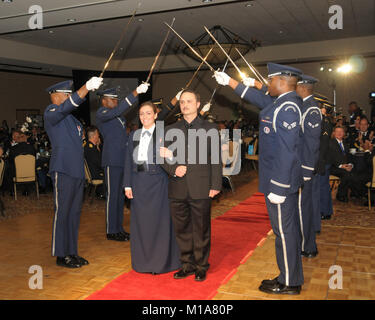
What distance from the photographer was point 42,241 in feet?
15.6

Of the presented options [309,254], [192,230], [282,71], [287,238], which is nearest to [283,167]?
[287,238]

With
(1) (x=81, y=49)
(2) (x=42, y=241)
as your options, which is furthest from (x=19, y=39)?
(2) (x=42, y=241)

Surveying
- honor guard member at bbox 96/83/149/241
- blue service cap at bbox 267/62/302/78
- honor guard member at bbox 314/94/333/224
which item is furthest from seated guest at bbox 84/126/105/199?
blue service cap at bbox 267/62/302/78

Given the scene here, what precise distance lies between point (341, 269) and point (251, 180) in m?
5.57

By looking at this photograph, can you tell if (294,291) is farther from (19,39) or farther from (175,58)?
(175,58)

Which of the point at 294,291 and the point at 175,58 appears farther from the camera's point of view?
the point at 175,58

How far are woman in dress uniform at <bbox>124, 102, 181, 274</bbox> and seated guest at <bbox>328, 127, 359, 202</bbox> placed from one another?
12.9 ft

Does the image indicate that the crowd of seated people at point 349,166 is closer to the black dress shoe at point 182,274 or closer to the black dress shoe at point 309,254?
the black dress shoe at point 309,254

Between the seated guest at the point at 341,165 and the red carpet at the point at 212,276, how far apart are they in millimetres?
1982

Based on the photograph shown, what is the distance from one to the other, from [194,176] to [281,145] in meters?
0.81

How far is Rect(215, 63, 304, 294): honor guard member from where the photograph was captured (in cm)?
286

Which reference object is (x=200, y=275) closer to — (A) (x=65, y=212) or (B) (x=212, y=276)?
(B) (x=212, y=276)

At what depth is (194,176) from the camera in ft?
11.0
